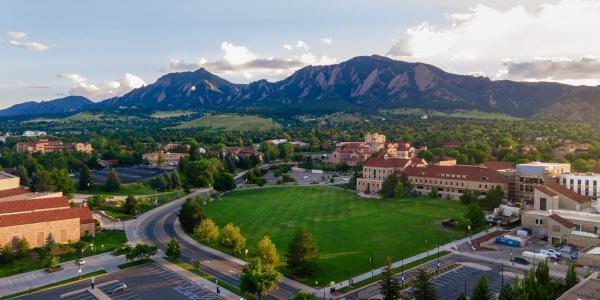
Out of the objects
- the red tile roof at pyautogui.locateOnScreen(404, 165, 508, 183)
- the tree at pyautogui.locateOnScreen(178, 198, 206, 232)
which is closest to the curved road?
the tree at pyautogui.locateOnScreen(178, 198, 206, 232)

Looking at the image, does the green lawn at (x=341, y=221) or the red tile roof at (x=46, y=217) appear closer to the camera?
the green lawn at (x=341, y=221)

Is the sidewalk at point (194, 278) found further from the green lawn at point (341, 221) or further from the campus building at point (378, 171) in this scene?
the campus building at point (378, 171)

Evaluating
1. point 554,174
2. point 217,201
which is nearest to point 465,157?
point 554,174

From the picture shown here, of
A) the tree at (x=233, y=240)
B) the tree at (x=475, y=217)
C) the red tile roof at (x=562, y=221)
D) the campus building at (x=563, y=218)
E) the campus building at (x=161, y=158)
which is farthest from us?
the campus building at (x=161, y=158)

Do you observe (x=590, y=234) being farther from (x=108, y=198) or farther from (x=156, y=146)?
(x=156, y=146)

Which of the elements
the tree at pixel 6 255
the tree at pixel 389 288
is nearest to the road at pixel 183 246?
the tree at pixel 389 288
